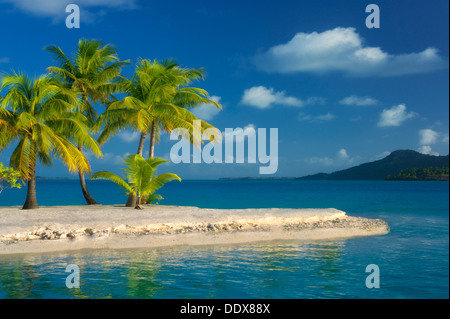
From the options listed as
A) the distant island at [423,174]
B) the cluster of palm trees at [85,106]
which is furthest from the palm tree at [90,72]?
the distant island at [423,174]

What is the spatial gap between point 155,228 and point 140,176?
5.04 m

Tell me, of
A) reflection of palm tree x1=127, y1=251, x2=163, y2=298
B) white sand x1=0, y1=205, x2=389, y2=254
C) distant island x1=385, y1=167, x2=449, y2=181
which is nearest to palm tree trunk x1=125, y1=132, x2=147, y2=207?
white sand x1=0, y1=205, x2=389, y2=254

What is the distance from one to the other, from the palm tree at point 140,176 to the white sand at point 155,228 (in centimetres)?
159

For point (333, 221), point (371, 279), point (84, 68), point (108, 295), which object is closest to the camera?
point (108, 295)

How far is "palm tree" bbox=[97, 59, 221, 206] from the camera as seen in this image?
71.1 feet

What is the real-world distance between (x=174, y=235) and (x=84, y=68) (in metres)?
12.8

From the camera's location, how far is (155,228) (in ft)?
53.3

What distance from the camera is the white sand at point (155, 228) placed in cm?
1386

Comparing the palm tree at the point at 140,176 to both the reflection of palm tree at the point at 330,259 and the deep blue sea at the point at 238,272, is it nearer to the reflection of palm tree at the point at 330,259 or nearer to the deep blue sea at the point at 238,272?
the deep blue sea at the point at 238,272

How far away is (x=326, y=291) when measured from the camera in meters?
8.96

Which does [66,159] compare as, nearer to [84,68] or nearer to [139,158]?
[139,158]

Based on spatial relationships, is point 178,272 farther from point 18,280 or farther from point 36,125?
point 36,125

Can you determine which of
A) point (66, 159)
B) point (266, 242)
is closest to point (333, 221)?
point (266, 242)
